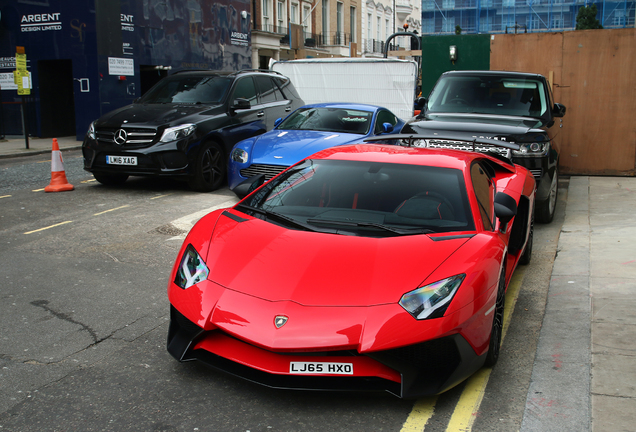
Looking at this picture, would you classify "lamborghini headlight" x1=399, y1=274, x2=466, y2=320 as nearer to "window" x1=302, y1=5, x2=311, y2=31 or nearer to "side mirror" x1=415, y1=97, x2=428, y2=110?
"side mirror" x1=415, y1=97, x2=428, y2=110

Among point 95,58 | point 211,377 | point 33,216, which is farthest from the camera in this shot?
point 95,58

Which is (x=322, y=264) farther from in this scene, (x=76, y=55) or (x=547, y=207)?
(x=76, y=55)

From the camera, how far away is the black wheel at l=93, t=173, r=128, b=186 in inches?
401

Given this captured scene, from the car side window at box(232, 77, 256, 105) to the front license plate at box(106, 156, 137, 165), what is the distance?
2.25 metres

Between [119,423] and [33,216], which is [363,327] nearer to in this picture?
[119,423]

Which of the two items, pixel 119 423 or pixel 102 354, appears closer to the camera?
pixel 119 423

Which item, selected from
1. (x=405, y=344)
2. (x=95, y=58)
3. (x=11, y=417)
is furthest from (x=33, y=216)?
(x=95, y=58)

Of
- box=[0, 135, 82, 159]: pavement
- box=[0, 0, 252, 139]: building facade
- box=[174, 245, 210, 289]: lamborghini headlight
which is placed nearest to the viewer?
box=[174, 245, 210, 289]: lamborghini headlight

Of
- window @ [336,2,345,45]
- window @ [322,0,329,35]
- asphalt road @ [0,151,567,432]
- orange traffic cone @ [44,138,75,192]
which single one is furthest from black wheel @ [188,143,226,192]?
window @ [336,2,345,45]

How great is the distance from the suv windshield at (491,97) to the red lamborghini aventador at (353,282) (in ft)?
16.4

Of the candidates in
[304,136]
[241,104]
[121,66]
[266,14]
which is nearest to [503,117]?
[304,136]

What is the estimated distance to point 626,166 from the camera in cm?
1162

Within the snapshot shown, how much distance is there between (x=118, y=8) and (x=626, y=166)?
16.2 m

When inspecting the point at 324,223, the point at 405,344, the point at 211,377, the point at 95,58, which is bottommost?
the point at 211,377
